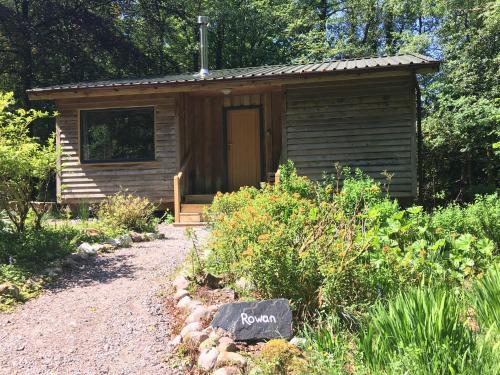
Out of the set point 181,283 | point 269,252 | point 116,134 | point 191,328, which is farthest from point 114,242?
point 116,134

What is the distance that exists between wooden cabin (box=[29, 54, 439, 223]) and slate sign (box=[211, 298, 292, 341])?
6961 mm

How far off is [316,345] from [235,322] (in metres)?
0.65

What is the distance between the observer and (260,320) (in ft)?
10.5

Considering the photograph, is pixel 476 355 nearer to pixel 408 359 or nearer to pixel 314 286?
pixel 408 359

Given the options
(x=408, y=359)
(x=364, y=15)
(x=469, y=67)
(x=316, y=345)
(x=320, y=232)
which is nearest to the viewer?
(x=408, y=359)

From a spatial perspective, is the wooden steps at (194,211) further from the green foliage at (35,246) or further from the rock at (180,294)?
the rock at (180,294)

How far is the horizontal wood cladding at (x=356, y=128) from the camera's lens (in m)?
9.92

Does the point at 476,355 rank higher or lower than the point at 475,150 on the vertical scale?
lower

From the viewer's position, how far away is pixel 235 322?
Answer: 3.29 m

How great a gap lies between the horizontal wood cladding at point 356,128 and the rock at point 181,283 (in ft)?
20.0

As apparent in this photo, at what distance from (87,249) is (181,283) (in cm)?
245

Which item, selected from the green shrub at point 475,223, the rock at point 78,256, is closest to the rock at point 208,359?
the green shrub at point 475,223

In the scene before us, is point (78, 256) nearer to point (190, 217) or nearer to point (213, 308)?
point (213, 308)

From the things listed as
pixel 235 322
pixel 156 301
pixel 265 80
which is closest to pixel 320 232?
pixel 235 322
